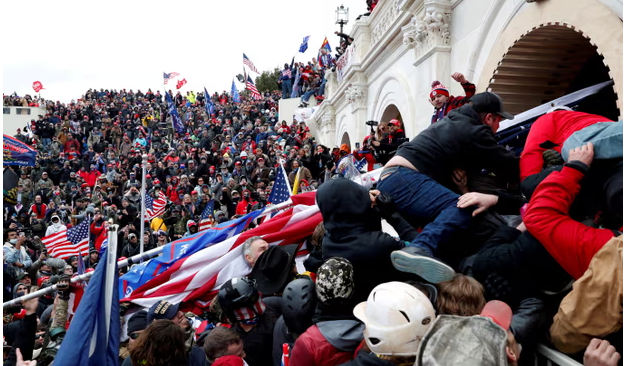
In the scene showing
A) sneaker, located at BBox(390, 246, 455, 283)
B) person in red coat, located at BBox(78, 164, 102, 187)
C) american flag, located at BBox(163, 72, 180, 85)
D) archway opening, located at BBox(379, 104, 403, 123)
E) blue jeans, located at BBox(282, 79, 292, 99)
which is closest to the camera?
sneaker, located at BBox(390, 246, 455, 283)

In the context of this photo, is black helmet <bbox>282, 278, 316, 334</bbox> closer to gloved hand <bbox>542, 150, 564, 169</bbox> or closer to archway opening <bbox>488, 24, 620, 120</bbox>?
gloved hand <bbox>542, 150, 564, 169</bbox>

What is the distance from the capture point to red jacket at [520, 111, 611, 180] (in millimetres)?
3561

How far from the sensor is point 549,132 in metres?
3.75

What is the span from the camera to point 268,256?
399 centimetres

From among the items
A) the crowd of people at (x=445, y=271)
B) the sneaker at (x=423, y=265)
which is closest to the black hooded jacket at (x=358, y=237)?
the crowd of people at (x=445, y=271)

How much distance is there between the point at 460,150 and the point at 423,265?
3.99 feet

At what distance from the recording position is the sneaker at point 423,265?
8.75 ft

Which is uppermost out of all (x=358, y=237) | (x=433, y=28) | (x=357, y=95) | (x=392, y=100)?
(x=433, y=28)

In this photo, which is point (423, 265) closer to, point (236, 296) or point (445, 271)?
point (445, 271)

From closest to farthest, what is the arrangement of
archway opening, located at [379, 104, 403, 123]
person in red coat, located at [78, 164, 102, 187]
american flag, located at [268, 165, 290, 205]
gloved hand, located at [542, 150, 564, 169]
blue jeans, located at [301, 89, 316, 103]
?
gloved hand, located at [542, 150, 564, 169]
american flag, located at [268, 165, 290, 205]
archway opening, located at [379, 104, 403, 123]
person in red coat, located at [78, 164, 102, 187]
blue jeans, located at [301, 89, 316, 103]

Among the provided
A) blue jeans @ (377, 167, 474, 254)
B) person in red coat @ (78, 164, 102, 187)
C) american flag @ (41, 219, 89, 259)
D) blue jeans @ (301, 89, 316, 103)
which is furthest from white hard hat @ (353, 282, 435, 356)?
blue jeans @ (301, 89, 316, 103)

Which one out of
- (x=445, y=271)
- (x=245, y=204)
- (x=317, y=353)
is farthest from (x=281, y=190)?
(x=445, y=271)

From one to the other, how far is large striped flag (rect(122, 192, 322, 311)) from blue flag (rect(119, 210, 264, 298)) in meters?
0.16

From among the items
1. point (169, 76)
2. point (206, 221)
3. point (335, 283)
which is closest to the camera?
point (335, 283)
